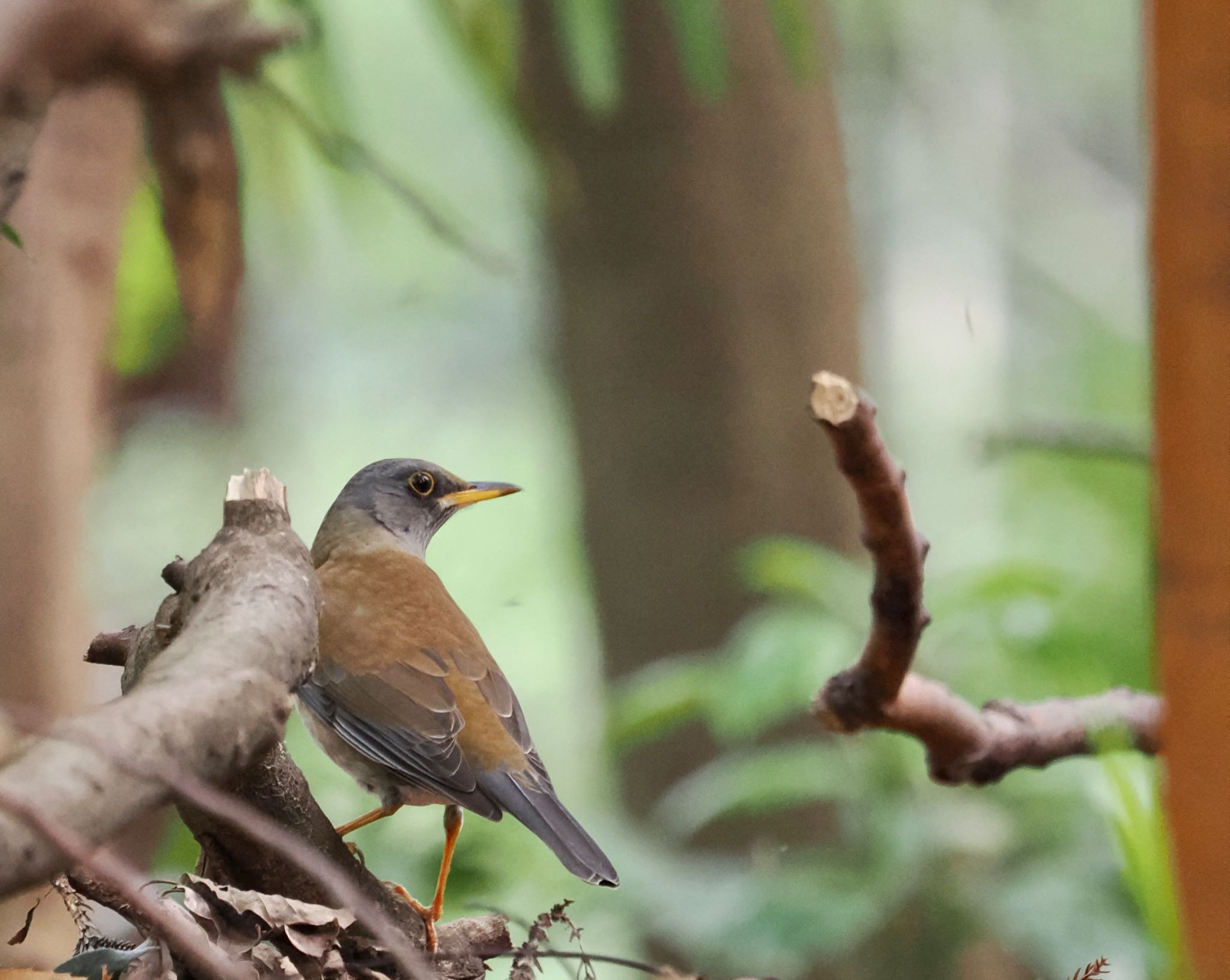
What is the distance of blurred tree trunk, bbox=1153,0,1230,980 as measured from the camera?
0.95 metres

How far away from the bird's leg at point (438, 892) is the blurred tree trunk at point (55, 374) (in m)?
1.24

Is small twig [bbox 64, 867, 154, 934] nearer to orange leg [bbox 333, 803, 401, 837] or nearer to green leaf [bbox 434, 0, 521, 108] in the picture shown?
orange leg [bbox 333, 803, 401, 837]

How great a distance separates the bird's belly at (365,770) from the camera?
1.26 m

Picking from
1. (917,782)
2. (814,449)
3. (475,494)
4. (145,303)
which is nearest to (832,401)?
(475,494)

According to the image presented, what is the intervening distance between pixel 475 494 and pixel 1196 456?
0.69 meters

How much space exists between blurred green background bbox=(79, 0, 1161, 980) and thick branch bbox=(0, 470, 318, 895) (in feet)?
1.15

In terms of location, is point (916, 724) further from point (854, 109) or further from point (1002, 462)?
point (854, 109)

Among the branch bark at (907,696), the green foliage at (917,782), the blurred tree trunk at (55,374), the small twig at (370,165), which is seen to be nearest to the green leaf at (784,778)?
the green foliage at (917,782)

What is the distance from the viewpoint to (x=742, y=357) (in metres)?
4.20

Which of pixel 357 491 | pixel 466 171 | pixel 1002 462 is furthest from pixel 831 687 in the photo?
pixel 466 171

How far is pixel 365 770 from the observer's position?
1304 mm

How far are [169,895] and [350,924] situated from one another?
7.1 inches

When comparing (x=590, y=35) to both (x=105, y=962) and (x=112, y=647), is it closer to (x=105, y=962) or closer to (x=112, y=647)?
(x=112, y=647)

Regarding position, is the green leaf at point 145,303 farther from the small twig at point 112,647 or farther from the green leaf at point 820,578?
the small twig at point 112,647
